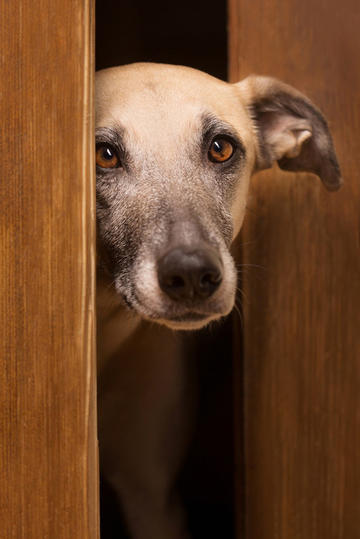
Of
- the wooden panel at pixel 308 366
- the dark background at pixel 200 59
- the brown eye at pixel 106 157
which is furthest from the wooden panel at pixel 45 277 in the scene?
the dark background at pixel 200 59

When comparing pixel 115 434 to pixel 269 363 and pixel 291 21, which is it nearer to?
pixel 269 363

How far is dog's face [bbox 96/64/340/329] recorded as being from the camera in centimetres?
115

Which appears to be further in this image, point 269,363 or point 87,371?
point 269,363

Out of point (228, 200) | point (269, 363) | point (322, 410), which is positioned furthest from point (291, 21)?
point (322, 410)

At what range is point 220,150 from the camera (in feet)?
4.64

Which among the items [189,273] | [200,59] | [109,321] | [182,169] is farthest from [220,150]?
[200,59]

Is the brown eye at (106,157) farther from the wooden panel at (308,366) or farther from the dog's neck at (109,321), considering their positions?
the wooden panel at (308,366)

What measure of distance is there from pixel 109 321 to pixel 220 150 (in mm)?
609

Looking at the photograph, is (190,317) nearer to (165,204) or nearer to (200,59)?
A: (165,204)

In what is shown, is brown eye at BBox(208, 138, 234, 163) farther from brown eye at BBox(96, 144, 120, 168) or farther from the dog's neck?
the dog's neck

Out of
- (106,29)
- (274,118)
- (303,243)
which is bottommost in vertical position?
(303,243)

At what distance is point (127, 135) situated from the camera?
1.30 metres

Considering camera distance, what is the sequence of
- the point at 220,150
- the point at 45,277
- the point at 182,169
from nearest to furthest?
1. the point at 45,277
2. the point at 182,169
3. the point at 220,150

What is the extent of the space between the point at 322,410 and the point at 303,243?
1.56 ft
